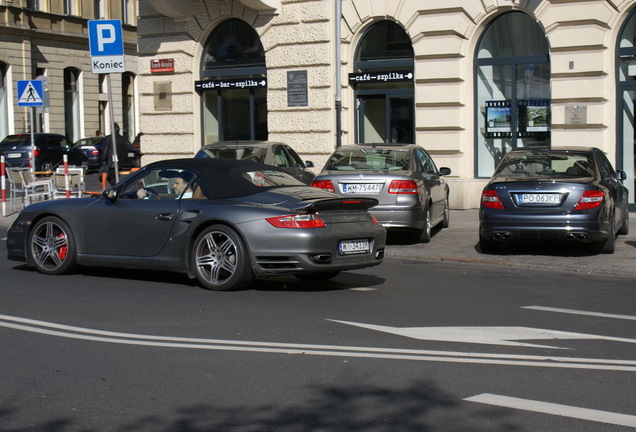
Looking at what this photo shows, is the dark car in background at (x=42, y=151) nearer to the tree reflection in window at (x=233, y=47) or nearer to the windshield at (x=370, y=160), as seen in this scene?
the tree reflection in window at (x=233, y=47)

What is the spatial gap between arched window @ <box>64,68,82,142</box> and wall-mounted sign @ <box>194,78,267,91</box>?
28.5m

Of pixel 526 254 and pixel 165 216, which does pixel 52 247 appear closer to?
pixel 165 216

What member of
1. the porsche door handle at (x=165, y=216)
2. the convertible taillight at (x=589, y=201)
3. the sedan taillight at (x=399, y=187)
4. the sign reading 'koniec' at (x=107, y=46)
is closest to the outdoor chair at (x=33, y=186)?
the sign reading 'koniec' at (x=107, y=46)

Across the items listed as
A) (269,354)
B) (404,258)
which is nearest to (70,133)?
(404,258)

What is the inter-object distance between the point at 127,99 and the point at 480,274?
46640mm

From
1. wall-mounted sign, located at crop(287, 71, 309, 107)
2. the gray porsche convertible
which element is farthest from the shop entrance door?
the gray porsche convertible

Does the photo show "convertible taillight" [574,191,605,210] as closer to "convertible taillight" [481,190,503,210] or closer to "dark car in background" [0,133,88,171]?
"convertible taillight" [481,190,503,210]

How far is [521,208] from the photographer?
1297cm

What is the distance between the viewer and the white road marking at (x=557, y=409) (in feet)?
17.4

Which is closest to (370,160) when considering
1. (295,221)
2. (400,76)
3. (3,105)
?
(295,221)

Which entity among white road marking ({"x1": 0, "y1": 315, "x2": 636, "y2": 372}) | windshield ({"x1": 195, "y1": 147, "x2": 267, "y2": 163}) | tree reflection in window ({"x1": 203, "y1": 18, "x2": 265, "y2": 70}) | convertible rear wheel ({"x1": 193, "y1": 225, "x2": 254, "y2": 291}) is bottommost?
white road marking ({"x1": 0, "y1": 315, "x2": 636, "y2": 372})

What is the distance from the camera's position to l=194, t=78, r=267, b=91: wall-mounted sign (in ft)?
76.4

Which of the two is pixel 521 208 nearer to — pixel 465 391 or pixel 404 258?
pixel 404 258

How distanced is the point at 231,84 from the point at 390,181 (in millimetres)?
10248
